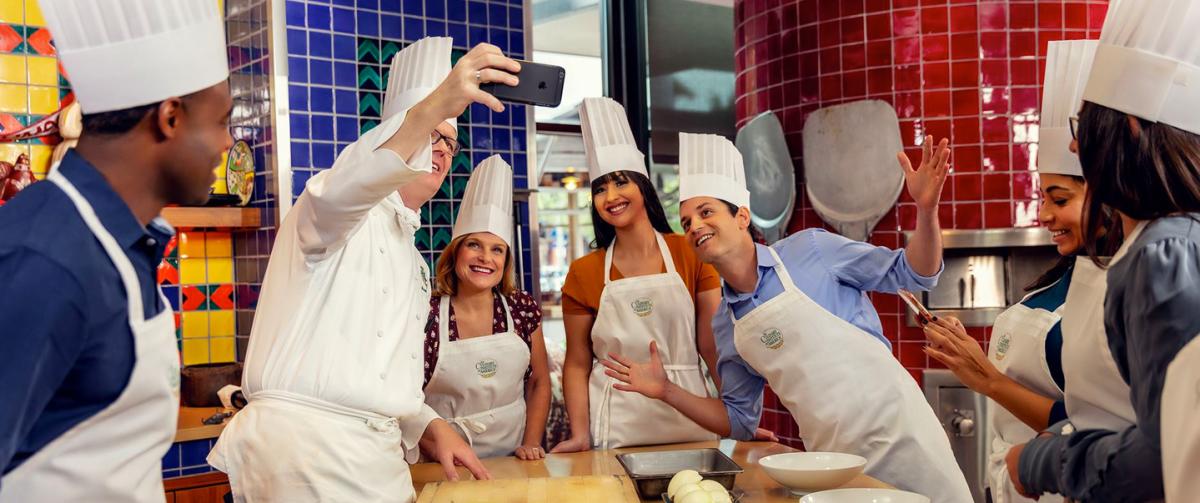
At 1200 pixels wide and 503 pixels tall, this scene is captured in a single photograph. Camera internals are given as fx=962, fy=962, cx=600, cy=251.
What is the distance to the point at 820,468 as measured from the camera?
1.97 m

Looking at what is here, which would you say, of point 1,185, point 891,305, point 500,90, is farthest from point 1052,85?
point 1,185

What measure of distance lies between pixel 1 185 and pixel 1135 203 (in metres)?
3.37

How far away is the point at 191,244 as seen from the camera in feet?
12.0

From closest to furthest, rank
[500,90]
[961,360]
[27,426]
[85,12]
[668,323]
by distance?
1. [27,426]
2. [85,12]
3. [500,90]
4. [961,360]
5. [668,323]

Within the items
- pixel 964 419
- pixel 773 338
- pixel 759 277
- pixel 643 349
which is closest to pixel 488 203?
pixel 643 349

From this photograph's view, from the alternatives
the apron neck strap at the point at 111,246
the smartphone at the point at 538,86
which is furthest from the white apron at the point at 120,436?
the smartphone at the point at 538,86

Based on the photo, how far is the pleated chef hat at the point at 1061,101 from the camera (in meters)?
2.22

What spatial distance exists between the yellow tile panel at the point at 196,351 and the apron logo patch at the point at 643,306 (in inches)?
68.9

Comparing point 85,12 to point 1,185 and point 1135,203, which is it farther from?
point 1,185

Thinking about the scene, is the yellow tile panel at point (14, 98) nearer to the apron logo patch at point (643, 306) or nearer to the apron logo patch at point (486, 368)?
the apron logo patch at point (486, 368)

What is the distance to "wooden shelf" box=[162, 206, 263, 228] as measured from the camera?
3.38m

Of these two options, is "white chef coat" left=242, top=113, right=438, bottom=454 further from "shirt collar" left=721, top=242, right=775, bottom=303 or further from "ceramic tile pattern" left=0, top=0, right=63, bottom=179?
"ceramic tile pattern" left=0, top=0, right=63, bottom=179

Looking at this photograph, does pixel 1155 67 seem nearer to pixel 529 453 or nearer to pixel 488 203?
pixel 529 453

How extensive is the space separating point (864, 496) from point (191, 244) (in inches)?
111
